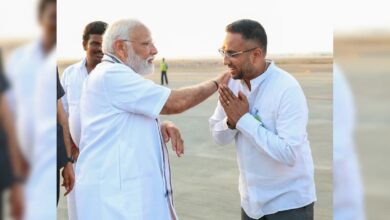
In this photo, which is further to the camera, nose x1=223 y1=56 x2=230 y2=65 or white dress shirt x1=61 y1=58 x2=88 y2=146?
white dress shirt x1=61 y1=58 x2=88 y2=146

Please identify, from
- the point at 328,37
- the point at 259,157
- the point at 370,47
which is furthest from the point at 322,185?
the point at 370,47

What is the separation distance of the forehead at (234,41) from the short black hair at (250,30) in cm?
1

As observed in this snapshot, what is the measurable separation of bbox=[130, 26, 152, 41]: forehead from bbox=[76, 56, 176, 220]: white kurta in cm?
13

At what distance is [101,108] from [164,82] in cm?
36

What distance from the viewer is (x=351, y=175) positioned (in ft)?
5.19

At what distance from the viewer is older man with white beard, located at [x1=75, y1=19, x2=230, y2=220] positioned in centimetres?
206

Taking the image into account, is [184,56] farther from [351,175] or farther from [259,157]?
[351,175]

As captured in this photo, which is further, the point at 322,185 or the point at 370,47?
the point at 322,185

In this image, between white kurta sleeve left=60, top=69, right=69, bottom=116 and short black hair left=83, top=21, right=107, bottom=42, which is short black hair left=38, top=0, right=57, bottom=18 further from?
white kurta sleeve left=60, top=69, right=69, bottom=116

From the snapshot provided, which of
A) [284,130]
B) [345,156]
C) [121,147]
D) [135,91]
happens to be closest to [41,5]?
[135,91]

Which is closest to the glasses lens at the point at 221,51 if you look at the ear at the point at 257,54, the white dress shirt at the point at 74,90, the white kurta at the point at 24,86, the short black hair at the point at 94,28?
the ear at the point at 257,54

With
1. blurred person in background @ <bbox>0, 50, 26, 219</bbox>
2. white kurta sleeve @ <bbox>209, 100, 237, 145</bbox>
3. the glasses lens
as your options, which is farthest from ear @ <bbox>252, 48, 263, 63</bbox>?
blurred person in background @ <bbox>0, 50, 26, 219</bbox>

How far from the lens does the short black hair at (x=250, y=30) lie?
6.79 feet

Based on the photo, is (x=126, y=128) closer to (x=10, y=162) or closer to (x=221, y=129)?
(x=221, y=129)
